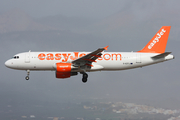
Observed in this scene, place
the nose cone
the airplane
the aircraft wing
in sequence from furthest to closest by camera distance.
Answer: the nose cone → the airplane → the aircraft wing

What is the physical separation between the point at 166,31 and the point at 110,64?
1243 cm

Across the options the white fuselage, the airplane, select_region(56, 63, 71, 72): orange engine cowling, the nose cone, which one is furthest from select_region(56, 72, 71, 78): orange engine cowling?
the nose cone

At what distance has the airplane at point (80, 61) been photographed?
4216cm

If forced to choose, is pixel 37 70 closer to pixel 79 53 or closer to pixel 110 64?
pixel 79 53

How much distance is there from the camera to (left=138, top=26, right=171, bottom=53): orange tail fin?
46.6 metres

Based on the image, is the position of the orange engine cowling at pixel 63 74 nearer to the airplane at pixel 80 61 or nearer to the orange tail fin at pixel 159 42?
the airplane at pixel 80 61

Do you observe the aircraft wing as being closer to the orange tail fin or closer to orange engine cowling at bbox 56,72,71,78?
orange engine cowling at bbox 56,72,71,78

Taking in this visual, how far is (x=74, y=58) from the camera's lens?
1699 inches

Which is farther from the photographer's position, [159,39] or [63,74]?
[159,39]

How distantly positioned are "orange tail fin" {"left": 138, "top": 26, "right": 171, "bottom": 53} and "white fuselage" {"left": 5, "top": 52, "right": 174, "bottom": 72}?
2277 mm

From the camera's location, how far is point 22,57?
4359cm

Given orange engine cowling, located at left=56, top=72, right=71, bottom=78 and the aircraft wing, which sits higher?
the aircraft wing

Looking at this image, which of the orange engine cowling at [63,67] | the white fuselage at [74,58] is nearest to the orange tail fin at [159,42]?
the white fuselage at [74,58]

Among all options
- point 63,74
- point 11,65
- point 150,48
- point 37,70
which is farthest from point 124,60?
point 11,65
